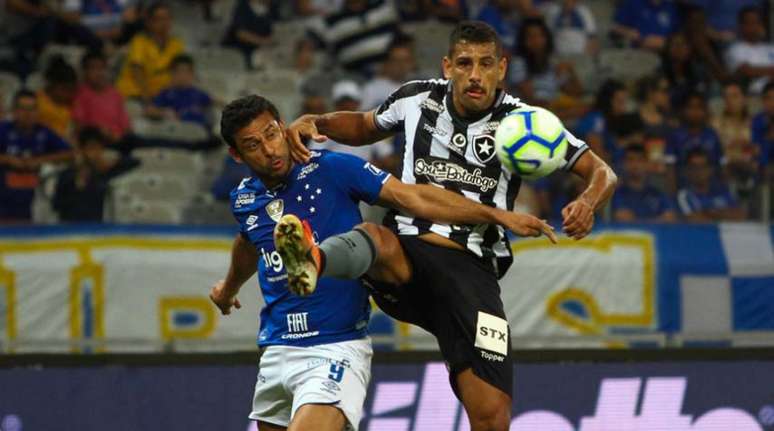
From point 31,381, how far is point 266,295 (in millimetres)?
2642

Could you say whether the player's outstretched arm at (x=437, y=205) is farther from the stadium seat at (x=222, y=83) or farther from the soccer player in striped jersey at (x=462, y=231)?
the stadium seat at (x=222, y=83)

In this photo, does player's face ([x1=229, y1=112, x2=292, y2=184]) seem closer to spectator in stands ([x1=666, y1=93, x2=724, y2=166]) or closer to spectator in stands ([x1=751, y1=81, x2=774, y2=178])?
spectator in stands ([x1=666, y1=93, x2=724, y2=166])

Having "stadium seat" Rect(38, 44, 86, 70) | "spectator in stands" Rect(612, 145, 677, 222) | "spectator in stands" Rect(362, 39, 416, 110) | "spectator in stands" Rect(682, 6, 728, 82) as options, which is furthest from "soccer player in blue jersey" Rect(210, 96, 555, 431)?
"spectator in stands" Rect(682, 6, 728, 82)

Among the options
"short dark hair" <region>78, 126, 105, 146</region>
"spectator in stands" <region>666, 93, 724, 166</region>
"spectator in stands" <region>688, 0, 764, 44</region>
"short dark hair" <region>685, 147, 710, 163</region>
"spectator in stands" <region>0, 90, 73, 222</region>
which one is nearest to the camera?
"spectator in stands" <region>0, 90, 73, 222</region>

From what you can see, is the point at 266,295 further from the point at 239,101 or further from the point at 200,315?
the point at 200,315

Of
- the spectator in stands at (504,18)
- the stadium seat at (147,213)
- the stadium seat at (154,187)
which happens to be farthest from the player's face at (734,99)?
the stadium seat at (147,213)

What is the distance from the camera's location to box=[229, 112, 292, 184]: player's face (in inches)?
239

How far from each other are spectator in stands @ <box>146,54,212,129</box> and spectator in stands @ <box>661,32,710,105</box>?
4.42 metres

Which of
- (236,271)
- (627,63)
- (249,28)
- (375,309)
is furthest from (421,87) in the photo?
(627,63)

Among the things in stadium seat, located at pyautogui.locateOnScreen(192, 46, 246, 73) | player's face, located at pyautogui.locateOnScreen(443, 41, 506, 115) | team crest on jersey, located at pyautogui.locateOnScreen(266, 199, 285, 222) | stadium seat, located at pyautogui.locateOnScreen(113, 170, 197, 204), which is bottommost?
stadium seat, located at pyautogui.locateOnScreen(113, 170, 197, 204)

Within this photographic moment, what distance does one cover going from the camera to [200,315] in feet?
29.8

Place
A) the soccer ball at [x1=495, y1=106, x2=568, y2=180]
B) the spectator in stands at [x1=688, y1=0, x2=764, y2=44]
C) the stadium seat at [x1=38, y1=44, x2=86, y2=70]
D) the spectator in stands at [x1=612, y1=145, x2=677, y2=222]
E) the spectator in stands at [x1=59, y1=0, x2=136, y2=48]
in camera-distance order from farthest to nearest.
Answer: the spectator in stands at [x1=688, y1=0, x2=764, y2=44] → the spectator in stands at [x1=59, y1=0, x2=136, y2=48] → the stadium seat at [x1=38, y1=44, x2=86, y2=70] → the spectator in stands at [x1=612, y1=145, x2=677, y2=222] → the soccer ball at [x1=495, y1=106, x2=568, y2=180]

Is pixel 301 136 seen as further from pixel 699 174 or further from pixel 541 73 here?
pixel 541 73

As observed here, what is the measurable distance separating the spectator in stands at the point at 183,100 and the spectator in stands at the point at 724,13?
211 inches
